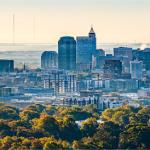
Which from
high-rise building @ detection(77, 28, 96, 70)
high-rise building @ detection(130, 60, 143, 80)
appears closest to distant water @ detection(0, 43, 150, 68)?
high-rise building @ detection(77, 28, 96, 70)

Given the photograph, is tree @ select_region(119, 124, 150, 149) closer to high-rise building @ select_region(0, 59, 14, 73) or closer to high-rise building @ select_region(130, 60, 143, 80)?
high-rise building @ select_region(0, 59, 14, 73)

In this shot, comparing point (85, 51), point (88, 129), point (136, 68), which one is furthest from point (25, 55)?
point (88, 129)

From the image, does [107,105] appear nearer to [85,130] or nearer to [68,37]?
[85,130]

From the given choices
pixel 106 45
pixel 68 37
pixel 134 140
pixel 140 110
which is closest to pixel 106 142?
pixel 134 140

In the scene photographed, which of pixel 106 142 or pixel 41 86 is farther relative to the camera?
pixel 41 86

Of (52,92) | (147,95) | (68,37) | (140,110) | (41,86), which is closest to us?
(140,110)

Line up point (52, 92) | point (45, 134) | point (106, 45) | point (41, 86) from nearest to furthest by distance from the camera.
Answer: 1. point (45, 134)
2. point (52, 92)
3. point (41, 86)
4. point (106, 45)

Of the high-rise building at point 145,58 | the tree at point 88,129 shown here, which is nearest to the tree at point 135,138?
the tree at point 88,129
